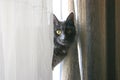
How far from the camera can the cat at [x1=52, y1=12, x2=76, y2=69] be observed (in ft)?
3.65

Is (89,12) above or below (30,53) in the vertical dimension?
above

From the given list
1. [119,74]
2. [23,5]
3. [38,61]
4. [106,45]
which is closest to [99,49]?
[106,45]

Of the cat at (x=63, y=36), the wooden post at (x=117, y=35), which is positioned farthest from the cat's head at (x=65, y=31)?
the wooden post at (x=117, y=35)

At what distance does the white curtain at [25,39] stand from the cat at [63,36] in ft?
0.87

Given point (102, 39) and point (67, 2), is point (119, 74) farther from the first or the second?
point (67, 2)

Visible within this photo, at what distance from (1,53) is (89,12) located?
689 millimetres

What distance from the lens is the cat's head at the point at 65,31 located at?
3.69ft

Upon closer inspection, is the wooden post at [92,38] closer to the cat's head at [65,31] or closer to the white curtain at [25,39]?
the cat's head at [65,31]

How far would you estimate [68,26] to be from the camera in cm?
116

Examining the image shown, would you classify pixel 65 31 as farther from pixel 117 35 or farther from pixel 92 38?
pixel 117 35

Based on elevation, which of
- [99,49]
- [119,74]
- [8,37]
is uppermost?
[8,37]

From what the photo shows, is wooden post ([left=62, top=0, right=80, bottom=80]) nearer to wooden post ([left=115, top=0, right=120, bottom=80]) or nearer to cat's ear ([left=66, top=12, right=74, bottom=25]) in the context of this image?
cat's ear ([left=66, top=12, right=74, bottom=25])

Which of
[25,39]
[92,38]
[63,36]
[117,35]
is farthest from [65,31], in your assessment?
[25,39]

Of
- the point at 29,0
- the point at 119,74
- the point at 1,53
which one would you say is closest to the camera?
the point at 1,53
